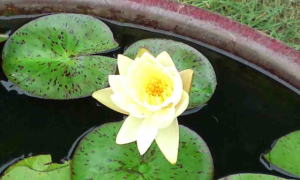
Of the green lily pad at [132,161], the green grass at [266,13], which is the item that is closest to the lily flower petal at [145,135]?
the green lily pad at [132,161]

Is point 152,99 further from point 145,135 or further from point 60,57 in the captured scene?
point 60,57

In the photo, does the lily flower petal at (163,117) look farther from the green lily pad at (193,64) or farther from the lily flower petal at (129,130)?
the green lily pad at (193,64)

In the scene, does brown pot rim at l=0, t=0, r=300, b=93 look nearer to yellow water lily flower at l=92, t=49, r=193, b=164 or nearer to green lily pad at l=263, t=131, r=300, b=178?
green lily pad at l=263, t=131, r=300, b=178

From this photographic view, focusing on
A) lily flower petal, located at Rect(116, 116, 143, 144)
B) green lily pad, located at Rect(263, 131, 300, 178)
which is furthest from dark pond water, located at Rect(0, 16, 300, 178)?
lily flower petal, located at Rect(116, 116, 143, 144)

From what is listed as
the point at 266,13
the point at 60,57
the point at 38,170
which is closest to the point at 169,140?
the point at 38,170

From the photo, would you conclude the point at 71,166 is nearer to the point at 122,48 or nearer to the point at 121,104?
the point at 121,104
